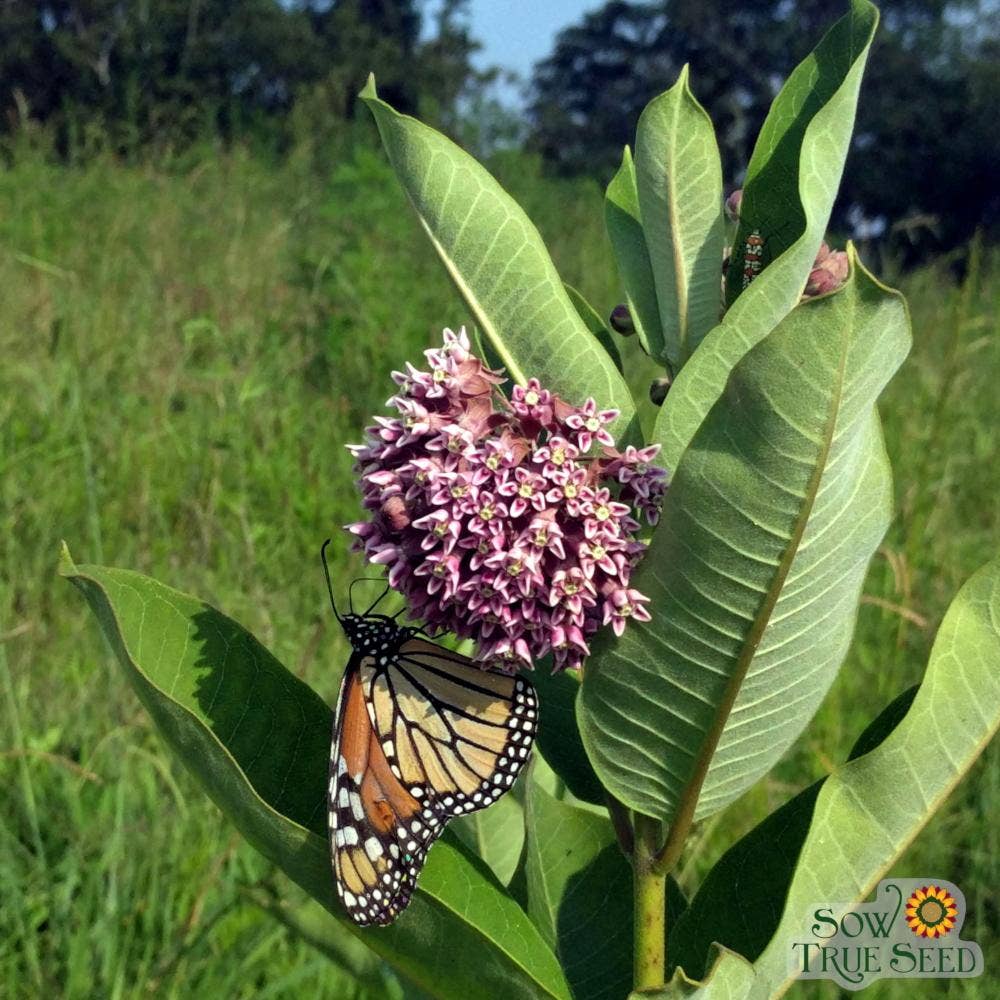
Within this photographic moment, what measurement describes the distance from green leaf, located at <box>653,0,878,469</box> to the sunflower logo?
0.88 meters

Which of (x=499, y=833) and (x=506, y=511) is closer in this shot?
(x=506, y=511)

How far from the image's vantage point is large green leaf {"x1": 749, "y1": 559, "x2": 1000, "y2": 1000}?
0.95 m

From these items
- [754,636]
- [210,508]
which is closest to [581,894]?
[754,636]

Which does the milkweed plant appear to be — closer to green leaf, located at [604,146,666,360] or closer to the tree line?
green leaf, located at [604,146,666,360]

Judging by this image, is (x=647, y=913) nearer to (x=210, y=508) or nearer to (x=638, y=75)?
(x=210, y=508)

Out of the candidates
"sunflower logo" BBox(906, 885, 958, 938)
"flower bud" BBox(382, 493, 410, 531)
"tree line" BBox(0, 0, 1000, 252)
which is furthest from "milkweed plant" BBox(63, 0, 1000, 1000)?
"tree line" BBox(0, 0, 1000, 252)

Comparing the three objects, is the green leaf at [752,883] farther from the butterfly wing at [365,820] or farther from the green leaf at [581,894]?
the butterfly wing at [365,820]

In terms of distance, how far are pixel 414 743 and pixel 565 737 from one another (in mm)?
→ 185

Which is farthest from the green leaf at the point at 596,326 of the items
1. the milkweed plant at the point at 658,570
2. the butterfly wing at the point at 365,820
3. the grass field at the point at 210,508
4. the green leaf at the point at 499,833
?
the grass field at the point at 210,508

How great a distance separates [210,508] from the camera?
3.29m

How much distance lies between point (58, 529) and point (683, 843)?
2.69 meters

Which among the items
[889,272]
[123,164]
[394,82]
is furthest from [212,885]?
[394,82]

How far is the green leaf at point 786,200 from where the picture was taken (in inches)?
35.1

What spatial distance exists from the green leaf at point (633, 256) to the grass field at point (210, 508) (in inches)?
28.7
